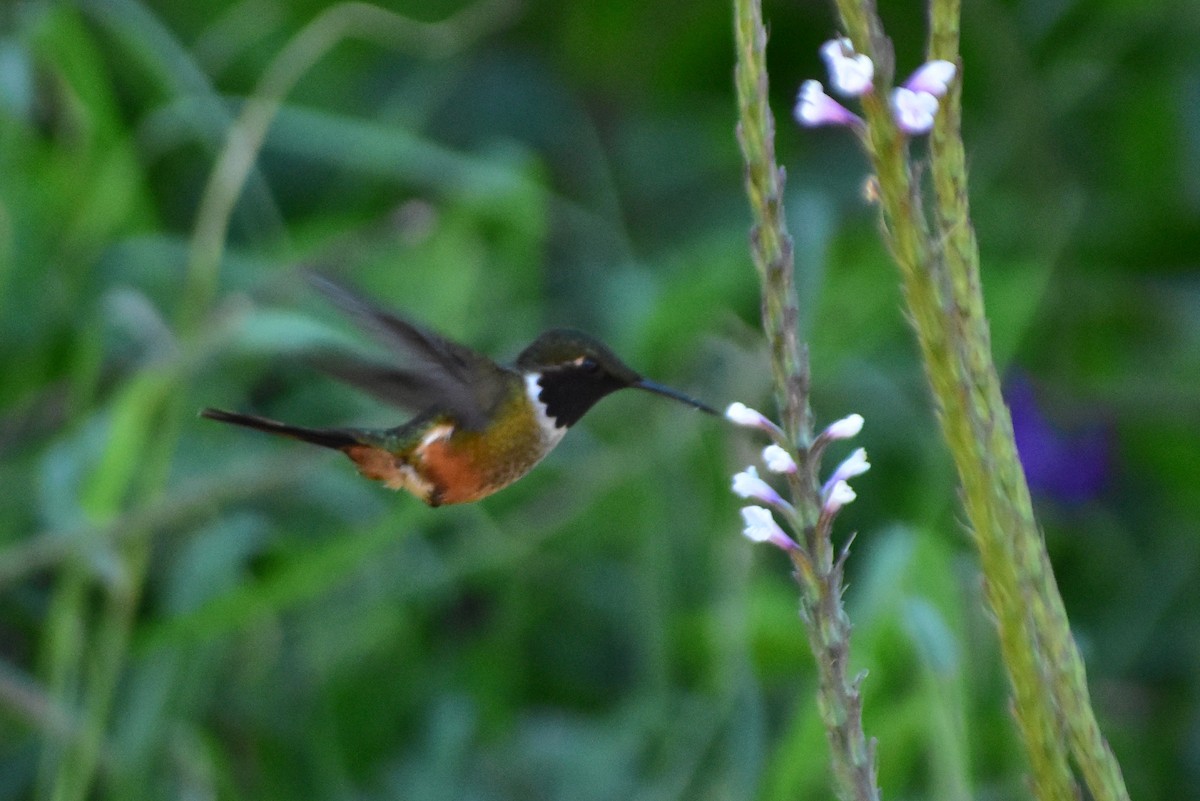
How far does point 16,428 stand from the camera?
1.96m

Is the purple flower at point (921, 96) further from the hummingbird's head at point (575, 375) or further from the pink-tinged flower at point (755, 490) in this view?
the hummingbird's head at point (575, 375)

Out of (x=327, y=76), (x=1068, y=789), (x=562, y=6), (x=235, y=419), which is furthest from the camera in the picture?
(x=562, y=6)

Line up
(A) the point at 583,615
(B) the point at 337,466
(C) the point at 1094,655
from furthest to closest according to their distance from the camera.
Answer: (C) the point at 1094,655
(A) the point at 583,615
(B) the point at 337,466

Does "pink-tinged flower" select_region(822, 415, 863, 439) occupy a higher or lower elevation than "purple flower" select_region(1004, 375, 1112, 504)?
higher

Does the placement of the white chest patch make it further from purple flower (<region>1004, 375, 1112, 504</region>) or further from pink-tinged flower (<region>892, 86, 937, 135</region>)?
purple flower (<region>1004, 375, 1112, 504</region>)

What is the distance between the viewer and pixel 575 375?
3.36 feet

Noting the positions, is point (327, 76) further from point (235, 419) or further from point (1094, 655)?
point (235, 419)

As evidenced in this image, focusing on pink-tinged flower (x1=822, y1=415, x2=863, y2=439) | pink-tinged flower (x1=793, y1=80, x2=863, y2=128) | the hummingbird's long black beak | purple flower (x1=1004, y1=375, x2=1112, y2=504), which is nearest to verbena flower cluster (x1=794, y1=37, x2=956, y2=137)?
pink-tinged flower (x1=793, y1=80, x2=863, y2=128)

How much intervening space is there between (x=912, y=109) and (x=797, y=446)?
4.8 inches

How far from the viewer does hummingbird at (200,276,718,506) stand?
0.98 metres

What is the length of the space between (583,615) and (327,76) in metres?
1.05

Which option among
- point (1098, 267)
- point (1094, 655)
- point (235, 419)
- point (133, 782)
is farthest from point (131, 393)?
point (1098, 267)

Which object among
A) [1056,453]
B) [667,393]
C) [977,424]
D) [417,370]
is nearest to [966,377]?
[977,424]

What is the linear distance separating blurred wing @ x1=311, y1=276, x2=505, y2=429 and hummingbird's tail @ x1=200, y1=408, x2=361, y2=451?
4cm
